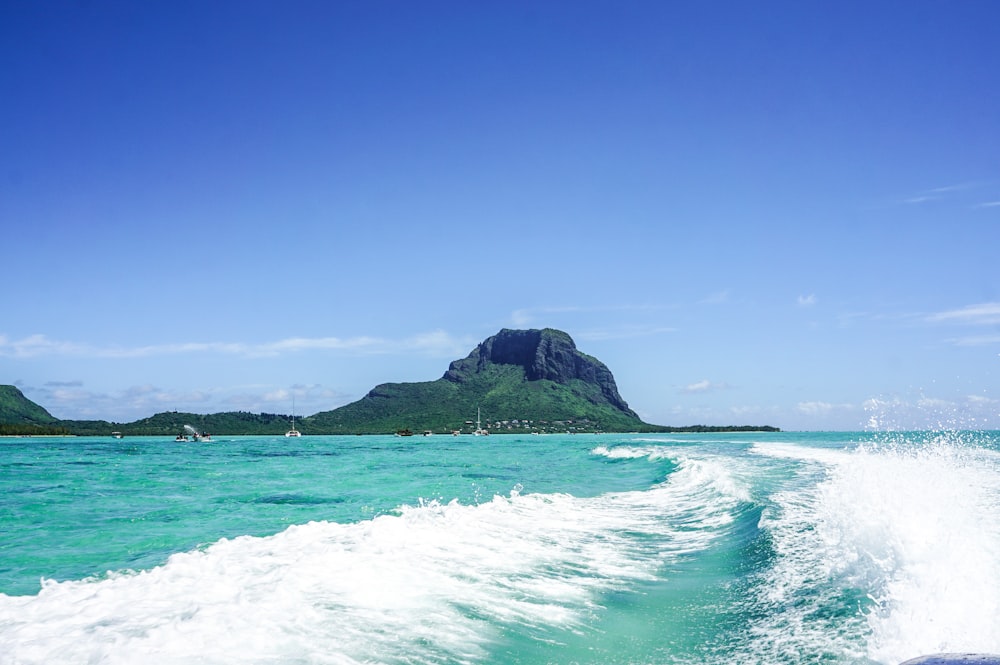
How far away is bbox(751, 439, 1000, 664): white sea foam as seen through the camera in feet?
21.2

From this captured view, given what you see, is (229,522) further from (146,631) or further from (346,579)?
(146,631)

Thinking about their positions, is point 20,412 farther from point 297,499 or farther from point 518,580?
point 518,580

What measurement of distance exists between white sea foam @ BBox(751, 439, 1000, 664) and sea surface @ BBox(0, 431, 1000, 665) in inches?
1.5

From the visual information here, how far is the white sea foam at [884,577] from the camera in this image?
21.2 ft

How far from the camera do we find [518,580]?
995cm

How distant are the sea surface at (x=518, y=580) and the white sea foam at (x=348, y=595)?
39mm

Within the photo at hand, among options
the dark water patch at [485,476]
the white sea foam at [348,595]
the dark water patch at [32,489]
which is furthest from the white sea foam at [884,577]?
the dark water patch at [32,489]

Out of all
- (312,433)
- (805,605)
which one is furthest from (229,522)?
(312,433)

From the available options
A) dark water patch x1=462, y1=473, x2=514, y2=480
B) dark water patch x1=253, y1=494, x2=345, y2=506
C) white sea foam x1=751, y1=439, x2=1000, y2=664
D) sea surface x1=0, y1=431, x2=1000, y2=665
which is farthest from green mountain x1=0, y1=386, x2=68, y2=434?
white sea foam x1=751, y1=439, x2=1000, y2=664

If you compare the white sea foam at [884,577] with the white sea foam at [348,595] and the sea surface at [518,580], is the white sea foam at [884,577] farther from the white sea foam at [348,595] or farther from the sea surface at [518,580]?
the white sea foam at [348,595]

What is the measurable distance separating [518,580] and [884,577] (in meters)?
4.85

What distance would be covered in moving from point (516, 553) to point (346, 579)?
12.1ft

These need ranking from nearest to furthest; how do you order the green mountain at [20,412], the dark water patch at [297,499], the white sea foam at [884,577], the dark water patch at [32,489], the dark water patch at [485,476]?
the white sea foam at [884,577] → the dark water patch at [297,499] → the dark water patch at [32,489] → the dark water patch at [485,476] → the green mountain at [20,412]

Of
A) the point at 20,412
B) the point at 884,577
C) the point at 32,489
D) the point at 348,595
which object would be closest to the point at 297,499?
the point at 32,489
